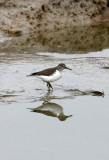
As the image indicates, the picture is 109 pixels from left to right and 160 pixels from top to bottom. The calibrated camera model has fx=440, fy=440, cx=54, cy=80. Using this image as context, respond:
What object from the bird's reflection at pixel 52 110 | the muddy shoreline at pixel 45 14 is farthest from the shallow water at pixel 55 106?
the muddy shoreline at pixel 45 14

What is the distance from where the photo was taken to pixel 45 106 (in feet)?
29.8

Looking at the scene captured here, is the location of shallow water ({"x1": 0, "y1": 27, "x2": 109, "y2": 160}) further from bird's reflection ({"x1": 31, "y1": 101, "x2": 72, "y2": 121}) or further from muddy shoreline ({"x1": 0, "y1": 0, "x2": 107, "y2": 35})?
muddy shoreline ({"x1": 0, "y1": 0, "x2": 107, "y2": 35})

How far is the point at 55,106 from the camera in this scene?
359 inches

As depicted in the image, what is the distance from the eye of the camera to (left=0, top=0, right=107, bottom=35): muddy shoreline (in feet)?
53.9

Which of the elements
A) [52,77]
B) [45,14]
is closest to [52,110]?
[52,77]

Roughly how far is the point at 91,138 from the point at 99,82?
3726mm

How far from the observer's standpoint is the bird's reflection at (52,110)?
27.7 feet

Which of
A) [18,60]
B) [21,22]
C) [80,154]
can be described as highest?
[21,22]

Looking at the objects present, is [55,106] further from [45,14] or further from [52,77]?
[45,14]

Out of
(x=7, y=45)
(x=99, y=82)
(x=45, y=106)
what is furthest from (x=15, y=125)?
(x=7, y=45)

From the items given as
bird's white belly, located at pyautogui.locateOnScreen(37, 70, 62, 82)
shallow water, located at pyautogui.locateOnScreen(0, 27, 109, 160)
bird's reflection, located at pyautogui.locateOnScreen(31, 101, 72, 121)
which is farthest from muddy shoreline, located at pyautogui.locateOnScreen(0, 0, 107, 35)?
bird's reflection, located at pyautogui.locateOnScreen(31, 101, 72, 121)

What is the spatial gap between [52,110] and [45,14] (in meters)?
9.18

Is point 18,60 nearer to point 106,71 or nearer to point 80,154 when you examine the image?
point 106,71

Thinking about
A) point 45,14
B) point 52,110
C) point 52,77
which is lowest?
point 52,110
